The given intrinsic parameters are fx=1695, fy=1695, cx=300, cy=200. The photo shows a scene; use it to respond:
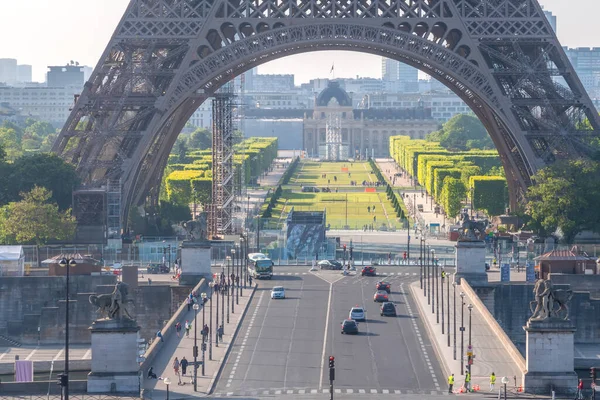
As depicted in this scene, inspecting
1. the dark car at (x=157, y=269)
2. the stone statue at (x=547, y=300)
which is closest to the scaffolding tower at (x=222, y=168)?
the dark car at (x=157, y=269)

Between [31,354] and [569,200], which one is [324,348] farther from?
[569,200]

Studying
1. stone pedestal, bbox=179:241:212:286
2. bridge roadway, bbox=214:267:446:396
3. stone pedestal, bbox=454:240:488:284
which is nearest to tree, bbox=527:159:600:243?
bridge roadway, bbox=214:267:446:396

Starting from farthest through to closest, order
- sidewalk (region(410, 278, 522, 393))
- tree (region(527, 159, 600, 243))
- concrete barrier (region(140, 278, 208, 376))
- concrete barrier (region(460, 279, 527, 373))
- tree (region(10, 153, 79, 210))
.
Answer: tree (region(10, 153, 79, 210)) → tree (region(527, 159, 600, 243)) → concrete barrier (region(460, 279, 527, 373)) → concrete barrier (region(140, 278, 208, 376)) → sidewalk (region(410, 278, 522, 393))

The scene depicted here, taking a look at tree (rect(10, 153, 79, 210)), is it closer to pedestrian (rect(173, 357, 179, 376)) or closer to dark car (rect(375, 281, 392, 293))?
dark car (rect(375, 281, 392, 293))

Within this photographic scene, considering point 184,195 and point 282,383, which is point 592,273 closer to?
point 282,383

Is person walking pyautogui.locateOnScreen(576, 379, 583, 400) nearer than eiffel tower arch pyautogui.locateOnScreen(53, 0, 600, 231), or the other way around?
person walking pyautogui.locateOnScreen(576, 379, 583, 400)

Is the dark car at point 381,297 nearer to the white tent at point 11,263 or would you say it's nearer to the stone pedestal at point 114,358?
the white tent at point 11,263
